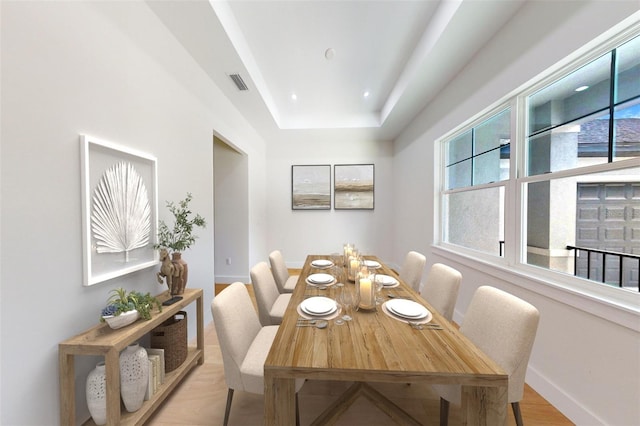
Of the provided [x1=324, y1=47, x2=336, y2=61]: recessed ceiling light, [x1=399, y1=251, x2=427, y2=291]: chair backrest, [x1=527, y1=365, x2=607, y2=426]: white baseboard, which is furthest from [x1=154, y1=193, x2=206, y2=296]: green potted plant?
[x1=527, y1=365, x2=607, y2=426]: white baseboard

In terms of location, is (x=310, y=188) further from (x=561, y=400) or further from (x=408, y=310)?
(x=561, y=400)

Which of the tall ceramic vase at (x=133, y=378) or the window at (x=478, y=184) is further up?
the window at (x=478, y=184)

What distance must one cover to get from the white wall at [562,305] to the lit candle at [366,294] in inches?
49.3

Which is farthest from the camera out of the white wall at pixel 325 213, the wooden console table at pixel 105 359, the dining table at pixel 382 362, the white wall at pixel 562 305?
the white wall at pixel 325 213

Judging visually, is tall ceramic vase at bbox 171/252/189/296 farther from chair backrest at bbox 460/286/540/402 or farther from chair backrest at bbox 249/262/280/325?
chair backrest at bbox 460/286/540/402

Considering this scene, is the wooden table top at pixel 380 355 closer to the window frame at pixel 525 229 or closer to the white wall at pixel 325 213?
the window frame at pixel 525 229

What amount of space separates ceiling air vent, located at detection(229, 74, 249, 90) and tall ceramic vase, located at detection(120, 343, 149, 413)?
2.46m

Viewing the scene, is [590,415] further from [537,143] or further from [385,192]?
[385,192]

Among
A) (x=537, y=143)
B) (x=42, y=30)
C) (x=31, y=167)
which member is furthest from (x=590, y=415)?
(x=42, y=30)

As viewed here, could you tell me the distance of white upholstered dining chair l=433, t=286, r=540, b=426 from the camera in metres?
0.95

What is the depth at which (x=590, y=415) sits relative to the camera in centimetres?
124

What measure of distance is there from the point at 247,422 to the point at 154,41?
8.80 feet

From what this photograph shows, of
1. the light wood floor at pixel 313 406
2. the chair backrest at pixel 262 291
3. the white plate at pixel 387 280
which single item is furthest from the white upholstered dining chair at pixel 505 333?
the chair backrest at pixel 262 291

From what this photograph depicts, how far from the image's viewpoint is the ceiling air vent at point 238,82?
7.46 ft
